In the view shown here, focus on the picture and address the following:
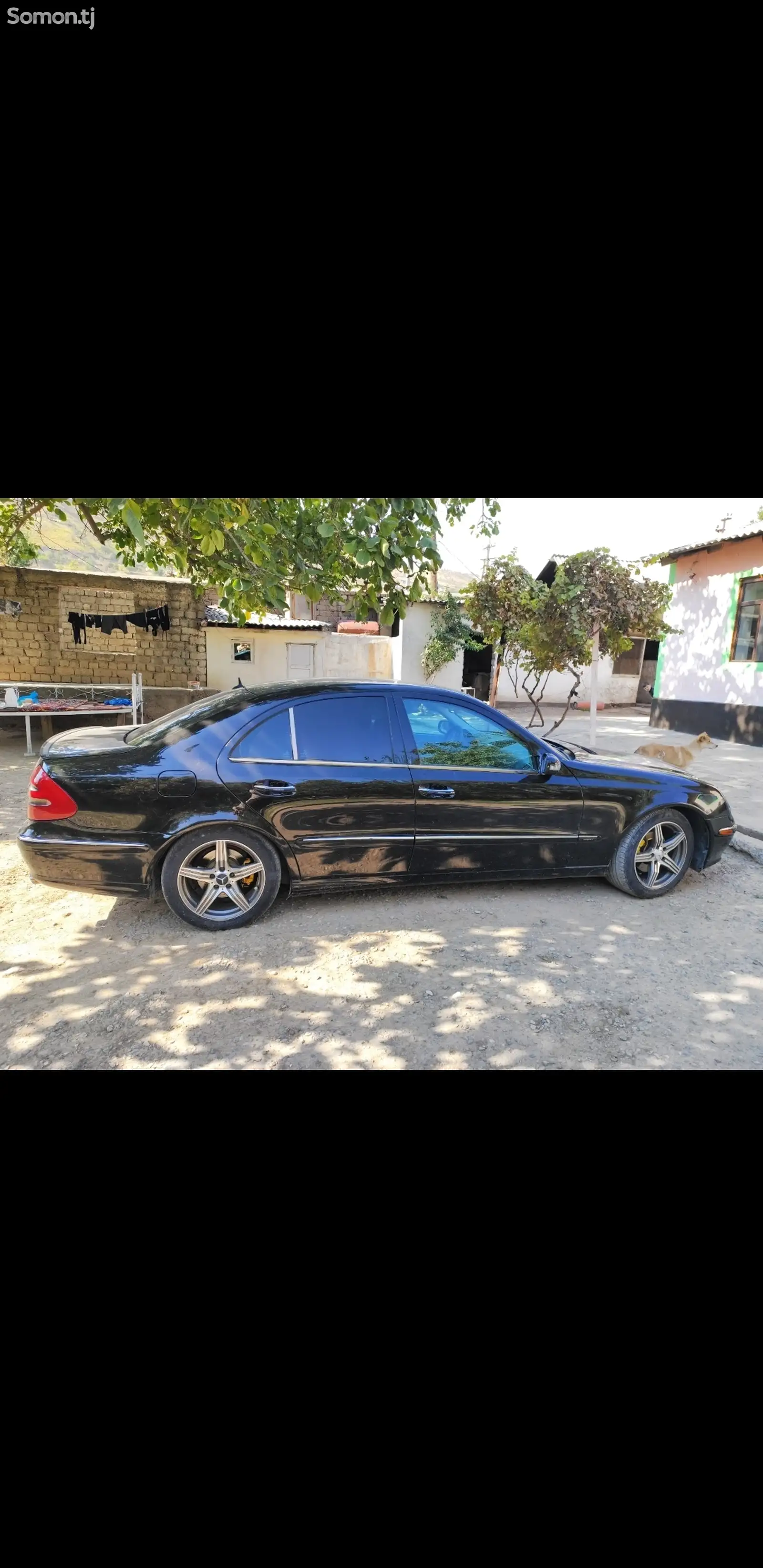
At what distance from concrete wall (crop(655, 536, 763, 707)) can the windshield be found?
32.8ft

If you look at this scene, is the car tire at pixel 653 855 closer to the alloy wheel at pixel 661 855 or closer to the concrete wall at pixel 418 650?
the alloy wheel at pixel 661 855

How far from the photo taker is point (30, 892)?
3.98 metres

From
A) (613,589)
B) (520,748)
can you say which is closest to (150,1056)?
(520,748)

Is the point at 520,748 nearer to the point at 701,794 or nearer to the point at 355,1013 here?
the point at 701,794

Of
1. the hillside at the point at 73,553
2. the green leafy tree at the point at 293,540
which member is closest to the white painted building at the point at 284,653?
the hillside at the point at 73,553

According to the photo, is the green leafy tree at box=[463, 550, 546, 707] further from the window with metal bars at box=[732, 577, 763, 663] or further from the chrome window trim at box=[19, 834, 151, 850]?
the chrome window trim at box=[19, 834, 151, 850]

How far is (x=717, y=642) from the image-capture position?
1113 centimetres

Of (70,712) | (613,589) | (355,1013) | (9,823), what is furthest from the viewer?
(70,712)

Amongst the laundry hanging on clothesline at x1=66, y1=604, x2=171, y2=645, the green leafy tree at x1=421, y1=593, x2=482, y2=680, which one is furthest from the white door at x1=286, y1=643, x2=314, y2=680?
the green leafy tree at x1=421, y1=593, x2=482, y2=680

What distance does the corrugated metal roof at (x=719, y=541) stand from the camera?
33.6 feet

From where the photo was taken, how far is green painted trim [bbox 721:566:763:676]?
416 inches
